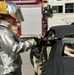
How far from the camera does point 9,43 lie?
13.8 ft

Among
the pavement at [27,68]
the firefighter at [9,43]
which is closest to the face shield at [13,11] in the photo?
the firefighter at [9,43]

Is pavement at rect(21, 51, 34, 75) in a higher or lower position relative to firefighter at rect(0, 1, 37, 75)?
lower

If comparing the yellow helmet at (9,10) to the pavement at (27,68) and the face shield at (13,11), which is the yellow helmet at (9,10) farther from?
the pavement at (27,68)

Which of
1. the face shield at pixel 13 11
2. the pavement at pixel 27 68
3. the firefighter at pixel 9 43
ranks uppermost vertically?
the face shield at pixel 13 11

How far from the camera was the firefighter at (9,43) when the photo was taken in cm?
423

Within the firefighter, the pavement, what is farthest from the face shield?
the pavement

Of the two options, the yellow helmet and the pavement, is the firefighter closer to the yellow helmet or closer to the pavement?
the yellow helmet

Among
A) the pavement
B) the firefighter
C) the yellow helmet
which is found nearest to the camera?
the firefighter

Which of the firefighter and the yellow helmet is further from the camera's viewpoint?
the yellow helmet

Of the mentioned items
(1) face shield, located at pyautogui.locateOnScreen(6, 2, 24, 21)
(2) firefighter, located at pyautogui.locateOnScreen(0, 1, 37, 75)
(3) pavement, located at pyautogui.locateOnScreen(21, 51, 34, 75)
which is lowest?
(3) pavement, located at pyautogui.locateOnScreen(21, 51, 34, 75)

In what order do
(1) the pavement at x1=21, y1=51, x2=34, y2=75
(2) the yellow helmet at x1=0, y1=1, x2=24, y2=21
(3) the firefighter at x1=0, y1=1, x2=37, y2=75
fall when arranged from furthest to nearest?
(1) the pavement at x1=21, y1=51, x2=34, y2=75 < (2) the yellow helmet at x1=0, y1=1, x2=24, y2=21 < (3) the firefighter at x1=0, y1=1, x2=37, y2=75

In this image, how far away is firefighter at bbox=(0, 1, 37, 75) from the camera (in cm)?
423

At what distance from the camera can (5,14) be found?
4.44m

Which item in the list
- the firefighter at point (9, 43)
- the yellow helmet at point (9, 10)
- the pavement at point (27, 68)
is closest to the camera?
the firefighter at point (9, 43)
